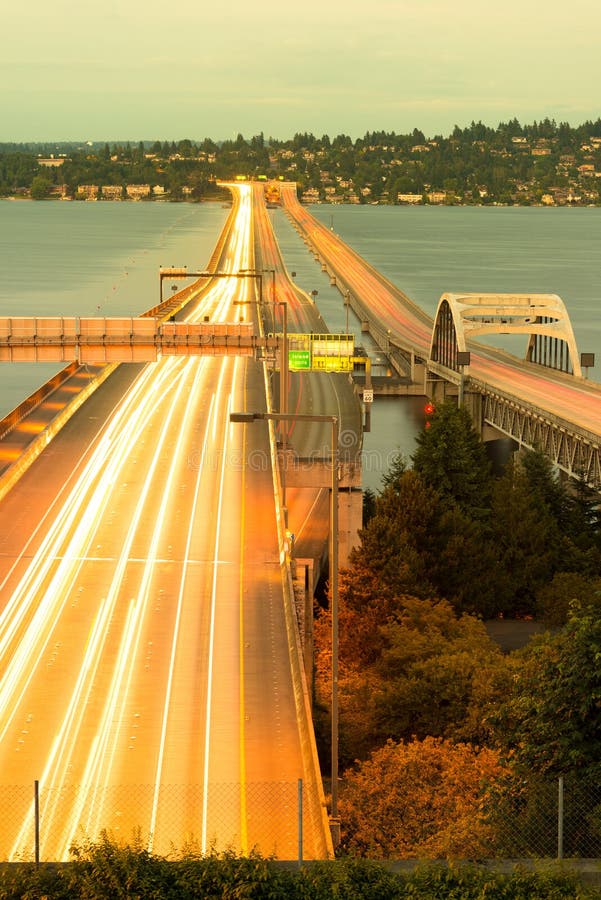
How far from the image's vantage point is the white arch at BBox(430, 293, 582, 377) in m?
82.0

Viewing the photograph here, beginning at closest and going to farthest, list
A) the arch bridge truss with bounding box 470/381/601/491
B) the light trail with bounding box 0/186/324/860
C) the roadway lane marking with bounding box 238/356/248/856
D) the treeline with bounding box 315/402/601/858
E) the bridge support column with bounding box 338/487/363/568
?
the treeline with bounding box 315/402/601/858
the roadway lane marking with bounding box 238/356/248/856
the light trail with bounding box 0/186/324/860
the bridge support column with bounding box 338/487/363/568
the arch bridge truss with bounding box 470/381/601/491

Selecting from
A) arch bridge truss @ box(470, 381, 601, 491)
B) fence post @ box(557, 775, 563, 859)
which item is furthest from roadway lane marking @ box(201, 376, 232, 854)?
arch bridge truss @ box(470, 381, 601, 491)

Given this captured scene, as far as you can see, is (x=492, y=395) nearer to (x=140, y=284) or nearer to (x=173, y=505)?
(x=173, y=505)

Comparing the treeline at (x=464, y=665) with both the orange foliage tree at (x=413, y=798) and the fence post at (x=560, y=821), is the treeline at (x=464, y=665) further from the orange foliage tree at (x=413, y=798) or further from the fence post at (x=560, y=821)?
the fence post at (x=560, y=821)

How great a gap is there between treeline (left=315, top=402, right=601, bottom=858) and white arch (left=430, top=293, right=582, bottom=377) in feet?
81.2

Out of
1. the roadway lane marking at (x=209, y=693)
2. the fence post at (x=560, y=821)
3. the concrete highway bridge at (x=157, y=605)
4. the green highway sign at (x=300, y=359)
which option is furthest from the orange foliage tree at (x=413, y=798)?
the green highway sign at (x=300, y=359)

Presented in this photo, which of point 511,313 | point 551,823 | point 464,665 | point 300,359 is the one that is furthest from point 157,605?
point 511,313

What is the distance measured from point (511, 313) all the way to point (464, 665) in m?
58.7

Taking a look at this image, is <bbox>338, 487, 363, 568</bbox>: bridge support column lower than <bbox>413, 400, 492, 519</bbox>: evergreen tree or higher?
lower

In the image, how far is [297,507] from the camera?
53.3m

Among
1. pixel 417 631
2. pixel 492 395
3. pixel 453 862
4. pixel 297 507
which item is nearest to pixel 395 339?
pixel 492 395

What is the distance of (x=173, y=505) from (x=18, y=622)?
12057mm

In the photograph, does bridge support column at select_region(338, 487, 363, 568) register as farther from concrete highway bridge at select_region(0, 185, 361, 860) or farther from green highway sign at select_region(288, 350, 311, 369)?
green highway sign at select_region(288, 350, 311, 369)

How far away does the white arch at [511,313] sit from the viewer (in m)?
82.0
